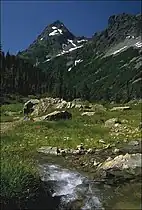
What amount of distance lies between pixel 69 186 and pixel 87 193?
1.55 meters

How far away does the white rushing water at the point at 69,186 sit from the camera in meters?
14.7

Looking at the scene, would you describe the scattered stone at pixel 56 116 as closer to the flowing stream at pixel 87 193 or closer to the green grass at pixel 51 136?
the green grass at pixel 51 136

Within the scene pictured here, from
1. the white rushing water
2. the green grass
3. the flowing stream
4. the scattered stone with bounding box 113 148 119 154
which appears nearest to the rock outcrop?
the flowing stream

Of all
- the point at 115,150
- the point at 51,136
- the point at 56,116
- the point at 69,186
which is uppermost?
the point at 56,116

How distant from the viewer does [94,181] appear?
17.7m

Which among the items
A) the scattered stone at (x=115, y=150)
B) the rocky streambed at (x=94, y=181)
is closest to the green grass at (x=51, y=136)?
the rocky streambed at (x=94, y=181)

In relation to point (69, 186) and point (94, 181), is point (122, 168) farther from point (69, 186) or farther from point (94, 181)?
point (69, 186)

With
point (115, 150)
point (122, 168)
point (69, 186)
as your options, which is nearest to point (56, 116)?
Result: point (115, 150)

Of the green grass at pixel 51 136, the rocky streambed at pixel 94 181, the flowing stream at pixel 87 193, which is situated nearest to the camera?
the flowing stream at pixel 87 193

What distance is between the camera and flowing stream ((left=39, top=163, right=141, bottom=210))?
46.6 feet

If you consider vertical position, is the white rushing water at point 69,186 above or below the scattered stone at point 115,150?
below

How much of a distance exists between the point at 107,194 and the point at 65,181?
9.52 feet

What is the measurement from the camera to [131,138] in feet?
98.7

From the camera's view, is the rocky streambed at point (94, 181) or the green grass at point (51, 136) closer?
the rocky streambed at point (94, 181)
